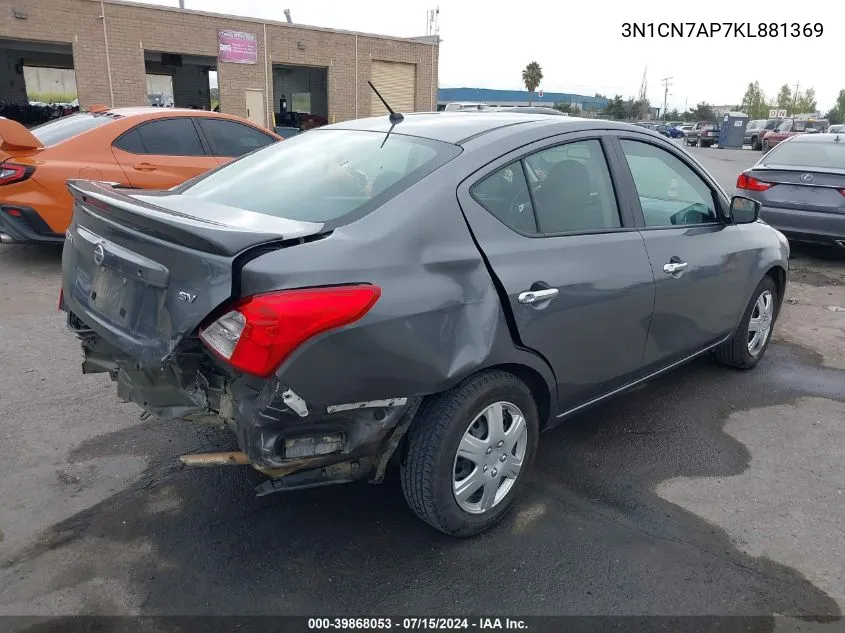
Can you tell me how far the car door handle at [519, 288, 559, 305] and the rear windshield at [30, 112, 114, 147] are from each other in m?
5.94

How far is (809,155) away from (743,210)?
524 centimetres

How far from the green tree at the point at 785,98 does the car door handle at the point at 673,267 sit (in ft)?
321

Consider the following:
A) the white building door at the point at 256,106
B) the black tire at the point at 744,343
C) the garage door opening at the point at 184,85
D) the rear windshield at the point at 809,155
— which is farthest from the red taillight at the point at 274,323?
the garage door opening at the point at 184,85

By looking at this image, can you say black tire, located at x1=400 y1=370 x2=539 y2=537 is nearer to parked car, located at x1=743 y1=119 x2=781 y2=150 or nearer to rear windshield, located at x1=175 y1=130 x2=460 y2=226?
rear windshield, located at x1=175 y1=130 x2=460 y2=226

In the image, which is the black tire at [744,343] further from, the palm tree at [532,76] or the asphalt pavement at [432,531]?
the palm tree at [532,76]

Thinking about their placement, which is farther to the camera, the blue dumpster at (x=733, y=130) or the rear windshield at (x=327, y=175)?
the blue dumpster at (x=733, y=130)

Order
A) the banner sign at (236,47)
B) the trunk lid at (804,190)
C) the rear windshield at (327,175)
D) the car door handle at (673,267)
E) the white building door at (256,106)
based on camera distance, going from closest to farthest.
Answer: the rear windshield at (327,175) → the car door handle at (673,267) → the trunk lid at (804,190) → the banner sign at (236,47) → the white building door at (256,106)

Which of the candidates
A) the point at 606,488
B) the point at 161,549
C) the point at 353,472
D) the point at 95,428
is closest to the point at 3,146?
the point at 95,428

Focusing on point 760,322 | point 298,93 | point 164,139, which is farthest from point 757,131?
point 760,322

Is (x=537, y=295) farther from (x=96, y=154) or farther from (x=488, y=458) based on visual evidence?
(x=96, y=154)

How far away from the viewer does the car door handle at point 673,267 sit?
3.48 m

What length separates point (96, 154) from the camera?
22.3ft

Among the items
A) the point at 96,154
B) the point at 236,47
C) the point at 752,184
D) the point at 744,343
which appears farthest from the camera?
the point at 236,47

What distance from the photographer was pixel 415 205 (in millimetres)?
2564
